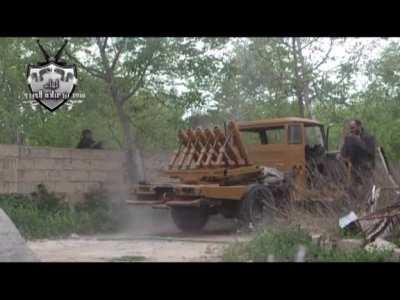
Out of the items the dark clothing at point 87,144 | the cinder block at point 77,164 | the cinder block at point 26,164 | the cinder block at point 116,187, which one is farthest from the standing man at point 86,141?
the cinder block at point 26,164

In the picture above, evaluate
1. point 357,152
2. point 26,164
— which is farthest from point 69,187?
point 357,152

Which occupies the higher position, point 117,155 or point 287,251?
point 117,155

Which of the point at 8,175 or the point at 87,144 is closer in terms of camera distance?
the point at 8,175

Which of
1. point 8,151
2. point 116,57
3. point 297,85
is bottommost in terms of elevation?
point 8,151

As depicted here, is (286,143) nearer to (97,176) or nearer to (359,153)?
(359,153)

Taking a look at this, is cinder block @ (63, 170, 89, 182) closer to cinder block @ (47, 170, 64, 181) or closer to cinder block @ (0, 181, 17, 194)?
cinder block @ (47, 170, 64, 181)

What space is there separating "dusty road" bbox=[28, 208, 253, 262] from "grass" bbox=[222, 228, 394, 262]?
351mm

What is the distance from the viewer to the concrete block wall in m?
11.1

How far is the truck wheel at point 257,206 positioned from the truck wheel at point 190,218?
992 mm

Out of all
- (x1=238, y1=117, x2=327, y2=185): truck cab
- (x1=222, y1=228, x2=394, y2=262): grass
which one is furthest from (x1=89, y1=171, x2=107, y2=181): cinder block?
(x1=222, y1=228, x2=394, y2=262): grass

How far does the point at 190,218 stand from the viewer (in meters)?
11.4

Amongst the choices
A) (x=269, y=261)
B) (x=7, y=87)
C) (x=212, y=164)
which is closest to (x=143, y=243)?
(x=212, y=164)

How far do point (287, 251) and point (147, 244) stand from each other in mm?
2931
